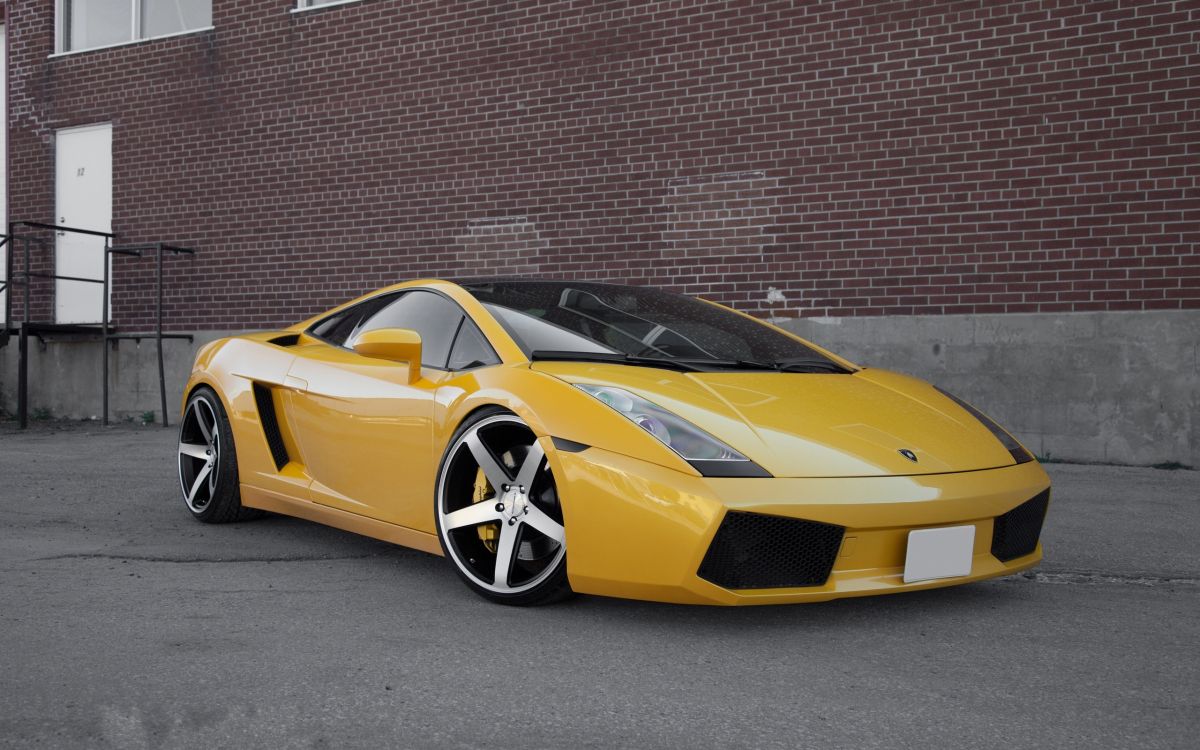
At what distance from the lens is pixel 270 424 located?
4855mm

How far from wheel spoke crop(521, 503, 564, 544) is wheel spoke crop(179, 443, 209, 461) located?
2.31 m

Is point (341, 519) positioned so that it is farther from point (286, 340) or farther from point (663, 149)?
point (663, 149)

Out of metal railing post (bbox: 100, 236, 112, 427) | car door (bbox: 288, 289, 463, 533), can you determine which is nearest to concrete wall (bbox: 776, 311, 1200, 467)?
car door (bbox: 288, 289, 463, 533)

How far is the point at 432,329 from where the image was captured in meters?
4.33

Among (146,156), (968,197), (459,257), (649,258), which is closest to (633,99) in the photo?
(649,258)

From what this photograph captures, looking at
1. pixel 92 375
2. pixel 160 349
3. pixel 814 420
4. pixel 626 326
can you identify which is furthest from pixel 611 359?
pixel 92 375

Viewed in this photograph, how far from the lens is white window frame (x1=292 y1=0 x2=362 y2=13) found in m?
11.1

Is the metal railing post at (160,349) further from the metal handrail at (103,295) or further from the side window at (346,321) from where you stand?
the side window at (346,321)

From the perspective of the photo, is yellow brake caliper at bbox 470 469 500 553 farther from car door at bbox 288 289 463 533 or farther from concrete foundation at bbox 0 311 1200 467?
concrete foundation at bbox 0 311 1200 467

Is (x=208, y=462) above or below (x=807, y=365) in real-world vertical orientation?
below

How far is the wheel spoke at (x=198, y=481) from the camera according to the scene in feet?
17.1

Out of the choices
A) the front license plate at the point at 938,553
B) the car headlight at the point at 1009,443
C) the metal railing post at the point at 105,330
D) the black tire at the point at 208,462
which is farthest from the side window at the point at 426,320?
the metal railing post at the point at 105,330

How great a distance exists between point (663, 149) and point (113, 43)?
693 cm

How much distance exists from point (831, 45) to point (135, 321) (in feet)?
25.6
